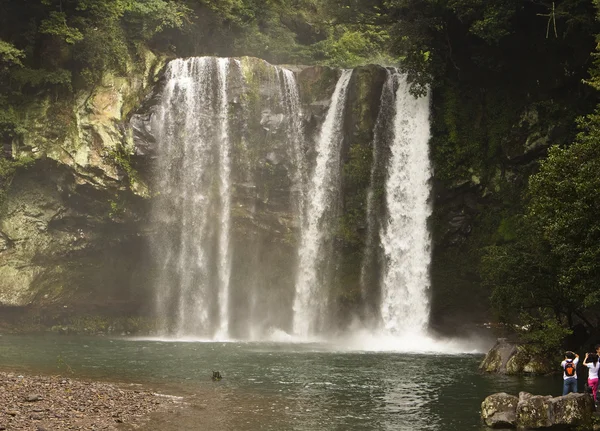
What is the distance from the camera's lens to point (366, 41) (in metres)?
50.0

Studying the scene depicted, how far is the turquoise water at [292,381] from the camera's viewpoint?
15078 millimetres

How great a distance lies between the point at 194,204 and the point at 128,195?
148 inches

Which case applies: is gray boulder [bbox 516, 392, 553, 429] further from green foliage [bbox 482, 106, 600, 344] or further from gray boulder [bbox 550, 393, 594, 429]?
green foliage [bbox 482, 106, 600, 344]

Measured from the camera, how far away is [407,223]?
34.1 metres

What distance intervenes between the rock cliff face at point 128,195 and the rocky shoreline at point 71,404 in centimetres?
1698

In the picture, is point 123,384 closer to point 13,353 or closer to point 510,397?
point 13,353

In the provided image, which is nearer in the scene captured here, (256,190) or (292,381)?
(292,381)

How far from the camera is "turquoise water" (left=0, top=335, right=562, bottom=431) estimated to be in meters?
15.1

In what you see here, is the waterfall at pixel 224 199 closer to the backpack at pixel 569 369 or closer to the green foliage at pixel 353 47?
the green foliage at pixel 353 47

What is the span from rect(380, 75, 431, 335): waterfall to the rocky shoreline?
58.1 ft

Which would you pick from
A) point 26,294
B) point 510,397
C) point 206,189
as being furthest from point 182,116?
point 510,397

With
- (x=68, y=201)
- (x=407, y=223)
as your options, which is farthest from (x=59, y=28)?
(x=407, y=223)

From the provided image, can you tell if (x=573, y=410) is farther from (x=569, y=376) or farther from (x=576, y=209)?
(x=576, y=209)

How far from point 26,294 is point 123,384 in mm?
18455
